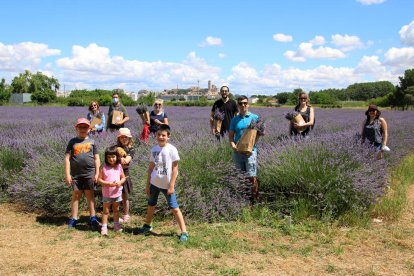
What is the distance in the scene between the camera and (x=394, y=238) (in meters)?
4.39

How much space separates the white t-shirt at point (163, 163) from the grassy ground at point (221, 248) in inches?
22.9

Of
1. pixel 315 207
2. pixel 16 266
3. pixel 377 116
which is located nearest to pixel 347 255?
pixel 315 207

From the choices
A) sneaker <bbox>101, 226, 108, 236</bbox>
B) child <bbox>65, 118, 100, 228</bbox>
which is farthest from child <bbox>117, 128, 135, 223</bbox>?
sneaker <bbox>101, 226, 108, 236</bbox>

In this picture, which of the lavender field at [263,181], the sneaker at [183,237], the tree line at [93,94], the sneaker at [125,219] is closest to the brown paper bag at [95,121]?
the lavender field at [263,181]

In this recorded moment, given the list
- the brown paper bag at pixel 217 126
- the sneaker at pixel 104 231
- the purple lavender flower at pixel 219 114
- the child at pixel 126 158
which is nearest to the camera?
the sneaker at pixel 104 231

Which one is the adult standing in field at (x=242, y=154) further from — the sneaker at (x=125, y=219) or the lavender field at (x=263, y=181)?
the sneaker at (x=125, y=219)

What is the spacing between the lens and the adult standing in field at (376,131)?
6.47m

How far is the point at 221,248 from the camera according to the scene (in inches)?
157

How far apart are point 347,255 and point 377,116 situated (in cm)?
341

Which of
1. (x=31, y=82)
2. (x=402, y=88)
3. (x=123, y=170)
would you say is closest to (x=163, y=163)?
(x=123, y=170)

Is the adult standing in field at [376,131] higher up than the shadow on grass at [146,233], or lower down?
higher up

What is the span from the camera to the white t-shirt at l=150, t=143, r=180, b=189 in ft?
14.3

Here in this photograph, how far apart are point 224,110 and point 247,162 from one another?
1.53m

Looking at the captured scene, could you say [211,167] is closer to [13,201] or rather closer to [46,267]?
[46,267]
